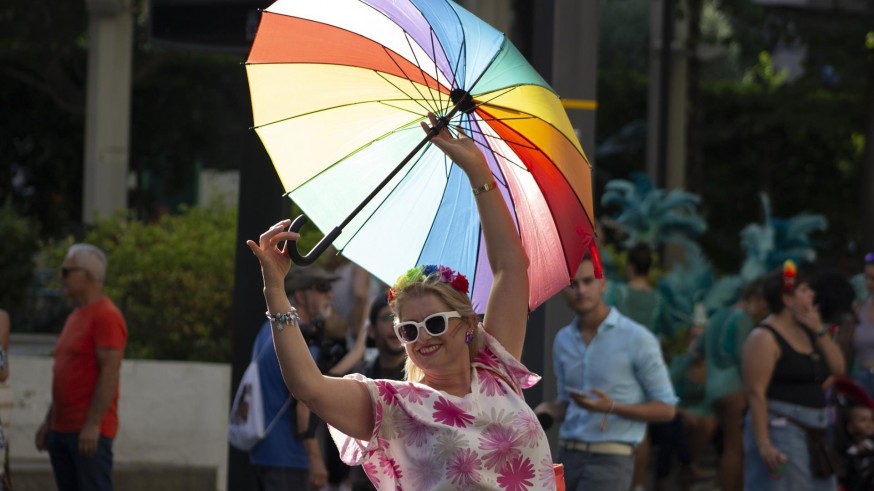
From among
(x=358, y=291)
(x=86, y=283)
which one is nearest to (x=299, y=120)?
(x=86, y=283)

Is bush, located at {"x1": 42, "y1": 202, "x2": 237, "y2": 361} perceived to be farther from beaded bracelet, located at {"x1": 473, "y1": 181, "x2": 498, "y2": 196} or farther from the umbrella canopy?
beaded bracelet, located at {"x1": 473, "y1": 181, "x2": 498, "y2": 196}

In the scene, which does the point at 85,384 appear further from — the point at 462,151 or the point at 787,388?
the point at 462,151

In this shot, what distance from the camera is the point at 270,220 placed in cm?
752

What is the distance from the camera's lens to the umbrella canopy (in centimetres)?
420

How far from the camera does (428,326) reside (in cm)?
379

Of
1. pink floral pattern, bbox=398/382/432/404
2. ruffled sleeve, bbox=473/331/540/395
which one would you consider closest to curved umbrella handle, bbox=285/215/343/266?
pink floral pattern, bbox=398/382/432/404

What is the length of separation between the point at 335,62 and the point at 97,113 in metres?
14.1

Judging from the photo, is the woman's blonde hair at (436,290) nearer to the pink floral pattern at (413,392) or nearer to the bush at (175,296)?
the pink floral pattern at (413,392)

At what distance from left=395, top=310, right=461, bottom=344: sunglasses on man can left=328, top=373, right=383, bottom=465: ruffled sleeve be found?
0.15 m

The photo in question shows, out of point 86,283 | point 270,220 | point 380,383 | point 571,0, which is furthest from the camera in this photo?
point 86,283

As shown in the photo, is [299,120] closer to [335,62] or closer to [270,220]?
[335,62]

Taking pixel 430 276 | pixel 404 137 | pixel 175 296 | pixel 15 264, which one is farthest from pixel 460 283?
pixel 15 264

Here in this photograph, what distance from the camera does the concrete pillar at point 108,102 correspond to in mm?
17328

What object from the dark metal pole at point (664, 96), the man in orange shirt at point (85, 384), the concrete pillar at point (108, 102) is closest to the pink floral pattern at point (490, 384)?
the man in orange shirt at point (85, 384)
